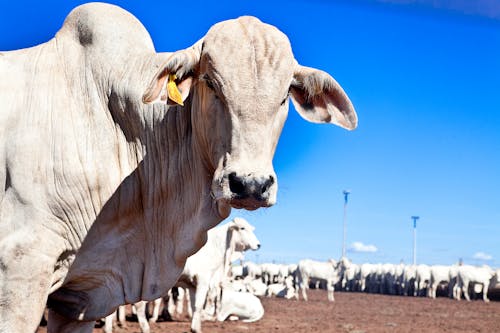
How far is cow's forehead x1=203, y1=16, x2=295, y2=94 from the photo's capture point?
12.7ft

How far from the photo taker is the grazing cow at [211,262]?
48.7 feet

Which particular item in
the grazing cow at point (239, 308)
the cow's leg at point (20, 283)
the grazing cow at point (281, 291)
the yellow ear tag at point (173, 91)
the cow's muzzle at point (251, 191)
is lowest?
the grazing cow at point (239, 308)

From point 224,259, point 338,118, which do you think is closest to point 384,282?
point 224,259

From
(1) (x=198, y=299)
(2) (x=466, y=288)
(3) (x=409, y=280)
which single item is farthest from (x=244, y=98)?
(3) (x=409, y=280)

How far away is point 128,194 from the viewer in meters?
4.36

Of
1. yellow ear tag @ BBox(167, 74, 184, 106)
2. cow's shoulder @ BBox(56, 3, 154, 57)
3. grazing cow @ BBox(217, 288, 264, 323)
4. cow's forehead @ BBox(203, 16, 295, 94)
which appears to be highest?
cow's shoulder @ BBox(56, 3, 154, 57)

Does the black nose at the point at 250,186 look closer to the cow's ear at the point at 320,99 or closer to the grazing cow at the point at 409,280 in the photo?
the cow's ear at the point at 320,99

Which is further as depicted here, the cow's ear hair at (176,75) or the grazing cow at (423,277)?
the grazing cow at (423,277)

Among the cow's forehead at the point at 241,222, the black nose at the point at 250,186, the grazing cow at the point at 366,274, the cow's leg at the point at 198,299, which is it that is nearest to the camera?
the black nose at the point at 250,186

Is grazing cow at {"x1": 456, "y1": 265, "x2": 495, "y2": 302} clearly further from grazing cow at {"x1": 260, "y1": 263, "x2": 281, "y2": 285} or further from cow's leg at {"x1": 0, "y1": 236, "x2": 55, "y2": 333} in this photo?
cow's leg at {"x1": 0, "y1": 236, "x2": 55, "y2": 333}

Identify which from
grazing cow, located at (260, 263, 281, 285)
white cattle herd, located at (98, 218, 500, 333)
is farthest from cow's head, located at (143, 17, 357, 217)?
grazing cow, located at (260, 263, 281, 285)

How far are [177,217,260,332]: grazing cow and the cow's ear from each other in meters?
8.75

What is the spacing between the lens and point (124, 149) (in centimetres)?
442

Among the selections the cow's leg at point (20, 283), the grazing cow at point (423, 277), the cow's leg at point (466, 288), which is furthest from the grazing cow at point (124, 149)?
the grazing cow at point (423, 277)
